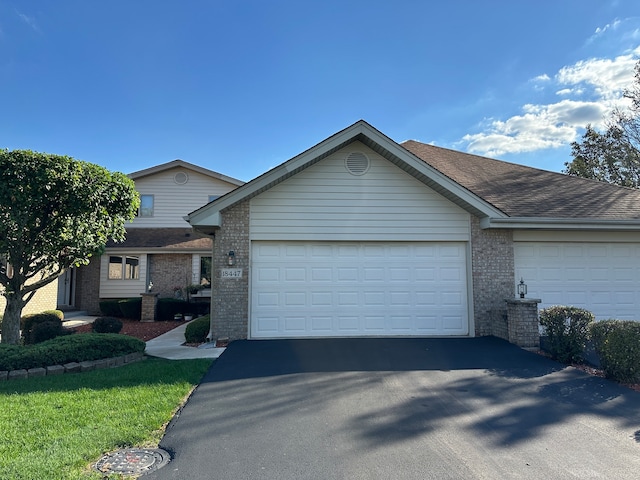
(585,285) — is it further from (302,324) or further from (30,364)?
(30,364)

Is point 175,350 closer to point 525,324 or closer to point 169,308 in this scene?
point 169,308

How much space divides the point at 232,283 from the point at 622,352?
25.0 ft

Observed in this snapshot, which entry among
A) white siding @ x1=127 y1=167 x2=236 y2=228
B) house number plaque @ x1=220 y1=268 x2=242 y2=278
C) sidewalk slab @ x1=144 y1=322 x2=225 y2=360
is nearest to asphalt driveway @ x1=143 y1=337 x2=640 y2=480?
sidewalk slab @ x1=144 y1=322 x2=225 y2=360

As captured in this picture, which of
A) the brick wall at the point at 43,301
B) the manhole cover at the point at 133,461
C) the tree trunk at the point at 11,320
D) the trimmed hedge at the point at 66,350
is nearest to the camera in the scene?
the manhole cover at the point at 133,461

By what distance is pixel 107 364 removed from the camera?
7.21m

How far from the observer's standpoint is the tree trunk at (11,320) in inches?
327

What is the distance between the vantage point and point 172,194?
19375mm

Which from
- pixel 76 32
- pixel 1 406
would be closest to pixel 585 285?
pixel 1 406

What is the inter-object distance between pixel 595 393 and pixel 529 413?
1607mm

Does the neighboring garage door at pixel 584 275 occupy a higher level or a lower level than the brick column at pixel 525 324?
higher

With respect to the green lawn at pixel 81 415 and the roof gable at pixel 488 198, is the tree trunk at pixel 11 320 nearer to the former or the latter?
the green lawn at pixel 81 415

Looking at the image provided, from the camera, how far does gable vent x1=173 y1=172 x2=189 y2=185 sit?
19453mm

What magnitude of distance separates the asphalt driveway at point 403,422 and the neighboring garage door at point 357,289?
223 cm

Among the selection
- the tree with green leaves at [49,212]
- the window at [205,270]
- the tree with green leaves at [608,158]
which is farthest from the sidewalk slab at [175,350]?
the tree with green leaves at [608,158]
